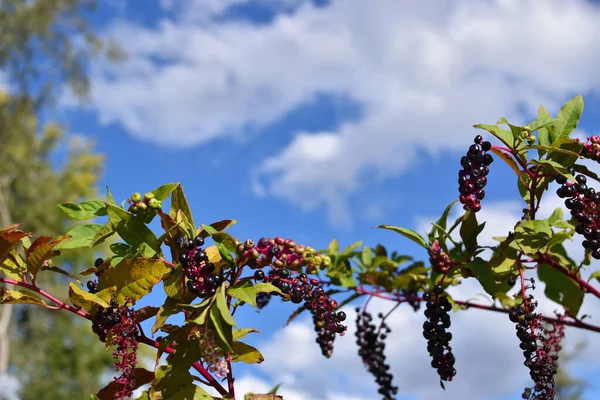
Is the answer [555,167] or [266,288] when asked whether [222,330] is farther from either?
[555,167]

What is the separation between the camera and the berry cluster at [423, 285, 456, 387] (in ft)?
3.83

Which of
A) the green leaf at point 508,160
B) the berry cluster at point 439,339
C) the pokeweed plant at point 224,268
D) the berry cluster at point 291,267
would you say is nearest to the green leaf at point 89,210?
the pokeweed plant at point 224,268

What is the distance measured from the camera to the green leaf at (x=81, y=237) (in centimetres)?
105

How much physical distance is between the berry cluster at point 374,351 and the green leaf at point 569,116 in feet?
2.30

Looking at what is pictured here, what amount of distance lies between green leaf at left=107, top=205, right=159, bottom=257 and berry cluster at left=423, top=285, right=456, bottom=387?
51 centimetres

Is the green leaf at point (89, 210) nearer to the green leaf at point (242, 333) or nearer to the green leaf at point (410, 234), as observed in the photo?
the green leaf at point (242, 333)

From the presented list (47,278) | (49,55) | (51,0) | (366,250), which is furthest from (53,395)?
(366,250)

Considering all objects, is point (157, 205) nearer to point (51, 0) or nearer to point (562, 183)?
point (562, 183)

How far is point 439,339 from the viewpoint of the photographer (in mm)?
1172

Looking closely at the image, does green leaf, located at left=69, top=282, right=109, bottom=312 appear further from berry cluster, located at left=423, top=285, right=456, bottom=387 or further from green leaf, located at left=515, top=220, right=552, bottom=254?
green leaf, located at left=515, top=220, right=552, bottom=254

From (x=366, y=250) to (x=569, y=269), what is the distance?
492 mm

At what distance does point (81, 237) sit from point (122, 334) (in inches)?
6.9

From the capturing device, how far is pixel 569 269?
57.8 inches

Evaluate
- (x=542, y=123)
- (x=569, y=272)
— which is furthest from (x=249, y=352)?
(x=569, y=272)
